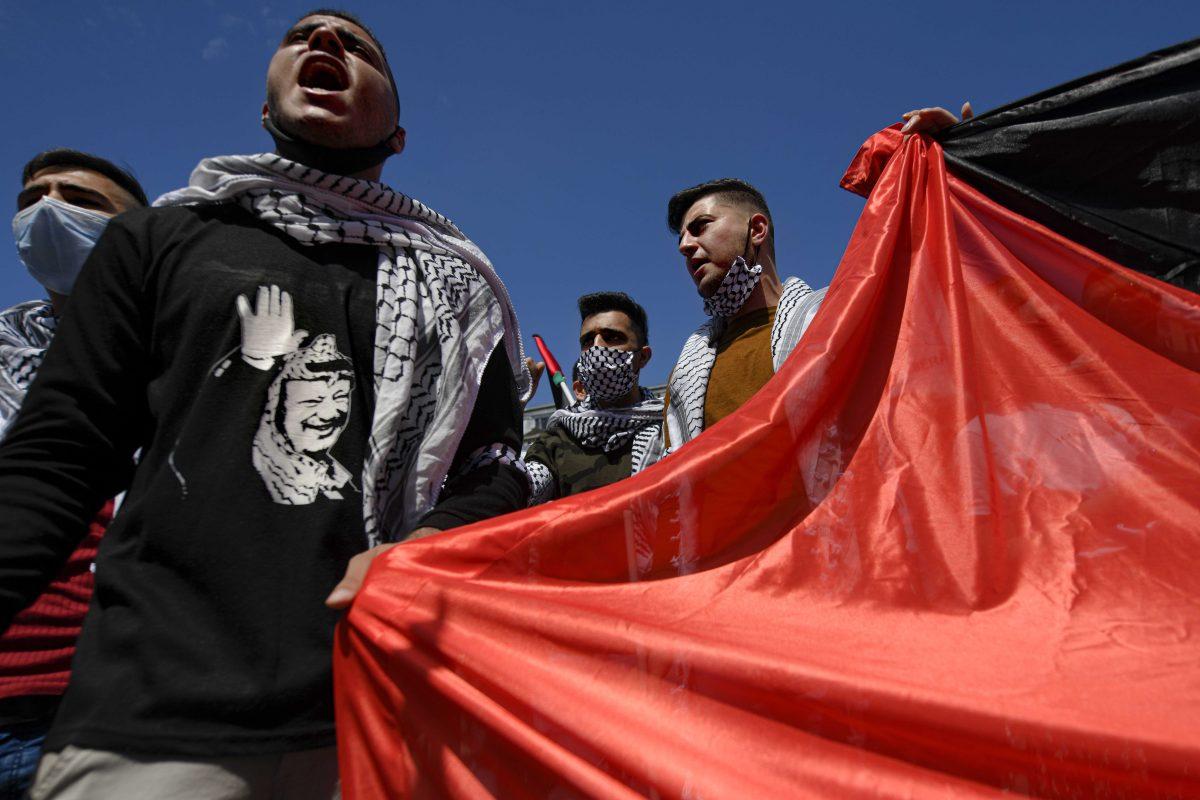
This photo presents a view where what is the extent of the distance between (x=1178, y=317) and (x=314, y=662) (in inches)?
81.3

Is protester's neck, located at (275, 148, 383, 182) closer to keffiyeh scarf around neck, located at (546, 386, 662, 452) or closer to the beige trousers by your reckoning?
the beige trousers

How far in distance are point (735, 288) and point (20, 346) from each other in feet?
9.01

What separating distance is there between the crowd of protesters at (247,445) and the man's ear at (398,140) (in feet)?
0.17

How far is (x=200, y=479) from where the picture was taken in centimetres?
112

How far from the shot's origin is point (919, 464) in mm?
1554

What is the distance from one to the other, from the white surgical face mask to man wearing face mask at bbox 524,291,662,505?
84.5 inches

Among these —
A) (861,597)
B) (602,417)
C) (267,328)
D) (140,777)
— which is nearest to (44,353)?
(267,328)

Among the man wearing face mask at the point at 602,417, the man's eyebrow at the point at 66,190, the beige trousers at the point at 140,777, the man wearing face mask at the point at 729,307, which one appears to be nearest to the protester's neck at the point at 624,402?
the man wearing face mask at the point at 602,417

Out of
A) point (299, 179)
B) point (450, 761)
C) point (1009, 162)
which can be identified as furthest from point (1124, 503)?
point (299, 179)

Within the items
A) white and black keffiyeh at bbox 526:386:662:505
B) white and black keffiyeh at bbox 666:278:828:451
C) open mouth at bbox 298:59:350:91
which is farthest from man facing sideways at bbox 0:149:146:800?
white and black keffiyeh at bbox 526:386:662:505

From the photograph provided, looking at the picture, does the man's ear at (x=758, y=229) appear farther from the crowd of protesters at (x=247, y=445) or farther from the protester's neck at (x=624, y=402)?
the crowd of protesters at (x=247, y=445)

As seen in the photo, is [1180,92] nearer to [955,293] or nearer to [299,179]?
[955,293]

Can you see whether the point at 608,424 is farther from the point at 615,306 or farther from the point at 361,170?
the point at 361,170

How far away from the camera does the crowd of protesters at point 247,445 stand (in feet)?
3.27
